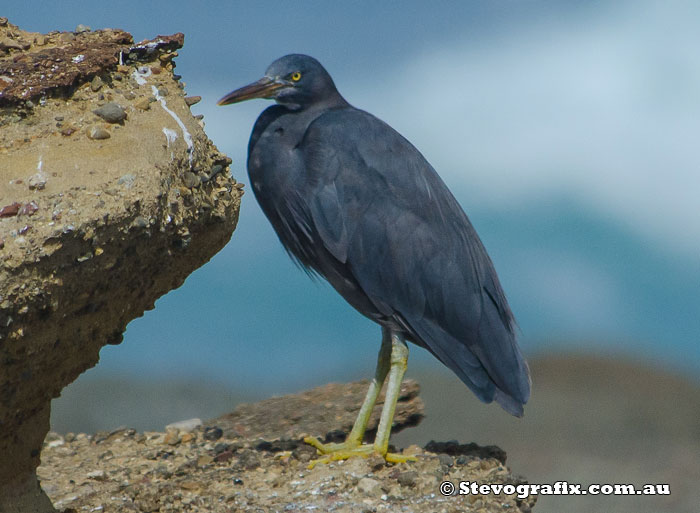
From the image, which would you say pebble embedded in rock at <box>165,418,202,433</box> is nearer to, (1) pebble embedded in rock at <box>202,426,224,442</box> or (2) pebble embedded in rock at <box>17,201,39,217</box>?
(1) pebble embedded in rock at <box>202,426,224,442</box>

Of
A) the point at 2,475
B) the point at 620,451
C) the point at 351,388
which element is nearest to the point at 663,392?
the point at 620,451

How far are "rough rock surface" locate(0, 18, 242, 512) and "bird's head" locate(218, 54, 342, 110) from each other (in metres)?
0.96

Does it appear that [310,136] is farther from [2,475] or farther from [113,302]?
[2,475]

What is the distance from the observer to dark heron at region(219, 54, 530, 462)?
5.45m

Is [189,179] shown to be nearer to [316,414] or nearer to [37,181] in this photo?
[37,181]

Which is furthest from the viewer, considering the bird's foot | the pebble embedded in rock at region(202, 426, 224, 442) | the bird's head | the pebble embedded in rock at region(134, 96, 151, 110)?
the pebble embedded in rock at region(202, 426, 224, 442)

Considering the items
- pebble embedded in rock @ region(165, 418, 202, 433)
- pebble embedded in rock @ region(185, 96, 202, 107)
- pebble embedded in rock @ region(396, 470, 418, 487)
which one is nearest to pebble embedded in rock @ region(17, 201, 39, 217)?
pebble embedded in rock @ region(185, 96, 202, 107)

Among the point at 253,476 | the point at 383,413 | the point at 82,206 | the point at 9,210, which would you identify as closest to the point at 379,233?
the point at 383,413

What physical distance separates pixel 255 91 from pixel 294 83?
29 cm

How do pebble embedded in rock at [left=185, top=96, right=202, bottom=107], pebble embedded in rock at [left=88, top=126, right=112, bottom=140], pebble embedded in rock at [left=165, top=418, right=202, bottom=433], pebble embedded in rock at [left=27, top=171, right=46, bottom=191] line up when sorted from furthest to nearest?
pebble embedded in rock at [left=165, top=418, right=202, bottom=433] < pebble embedded in rock at [left=185, top=96, right=202, bottom=107] < pebble embedded in rock at [left=88, top=126, right=112, bottom=140] < pebble embedded in rock at [left=27, top=171, right=46, bottom=191]

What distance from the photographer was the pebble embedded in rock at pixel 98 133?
13.5 feet

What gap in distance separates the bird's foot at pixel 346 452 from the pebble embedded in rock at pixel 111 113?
242 cm

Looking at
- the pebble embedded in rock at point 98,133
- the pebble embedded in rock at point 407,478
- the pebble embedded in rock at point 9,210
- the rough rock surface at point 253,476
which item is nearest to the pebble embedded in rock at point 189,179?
the pebble embedded in rock at point 98,133

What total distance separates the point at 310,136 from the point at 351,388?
2.67 meters
